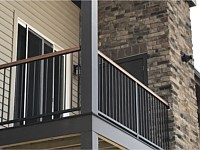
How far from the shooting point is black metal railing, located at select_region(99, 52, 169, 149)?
9836mm

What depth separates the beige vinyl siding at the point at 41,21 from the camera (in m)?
11.2

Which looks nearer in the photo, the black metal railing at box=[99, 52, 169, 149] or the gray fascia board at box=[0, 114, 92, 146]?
the gray fascia board at box=[0, 114, 92, 146]

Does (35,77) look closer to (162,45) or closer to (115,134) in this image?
(162,45)

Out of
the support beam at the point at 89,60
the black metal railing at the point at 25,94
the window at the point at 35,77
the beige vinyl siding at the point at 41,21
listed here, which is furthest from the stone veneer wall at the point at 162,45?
the support beam at the point at 89,60

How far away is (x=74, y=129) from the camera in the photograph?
8.30 meters

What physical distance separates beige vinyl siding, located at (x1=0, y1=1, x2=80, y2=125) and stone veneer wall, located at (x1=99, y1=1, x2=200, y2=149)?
2.68 feet

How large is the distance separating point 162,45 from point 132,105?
2.30m

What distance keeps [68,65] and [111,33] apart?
4.17 ft

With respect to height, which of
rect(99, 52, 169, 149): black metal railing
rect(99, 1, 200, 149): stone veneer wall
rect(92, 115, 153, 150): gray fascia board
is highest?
rect(99, 1, 200, 149): stone veneer wall

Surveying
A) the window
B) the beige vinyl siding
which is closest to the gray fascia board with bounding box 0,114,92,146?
the window

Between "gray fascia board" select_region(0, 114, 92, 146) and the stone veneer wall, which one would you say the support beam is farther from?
the stone veneer wall

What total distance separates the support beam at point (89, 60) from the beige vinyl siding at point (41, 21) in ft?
9.06

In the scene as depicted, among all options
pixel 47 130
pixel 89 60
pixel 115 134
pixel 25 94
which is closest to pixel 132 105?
pixel 115 134

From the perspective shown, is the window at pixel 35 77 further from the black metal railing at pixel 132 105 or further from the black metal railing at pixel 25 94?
the black metal railing at pixel 132 105
